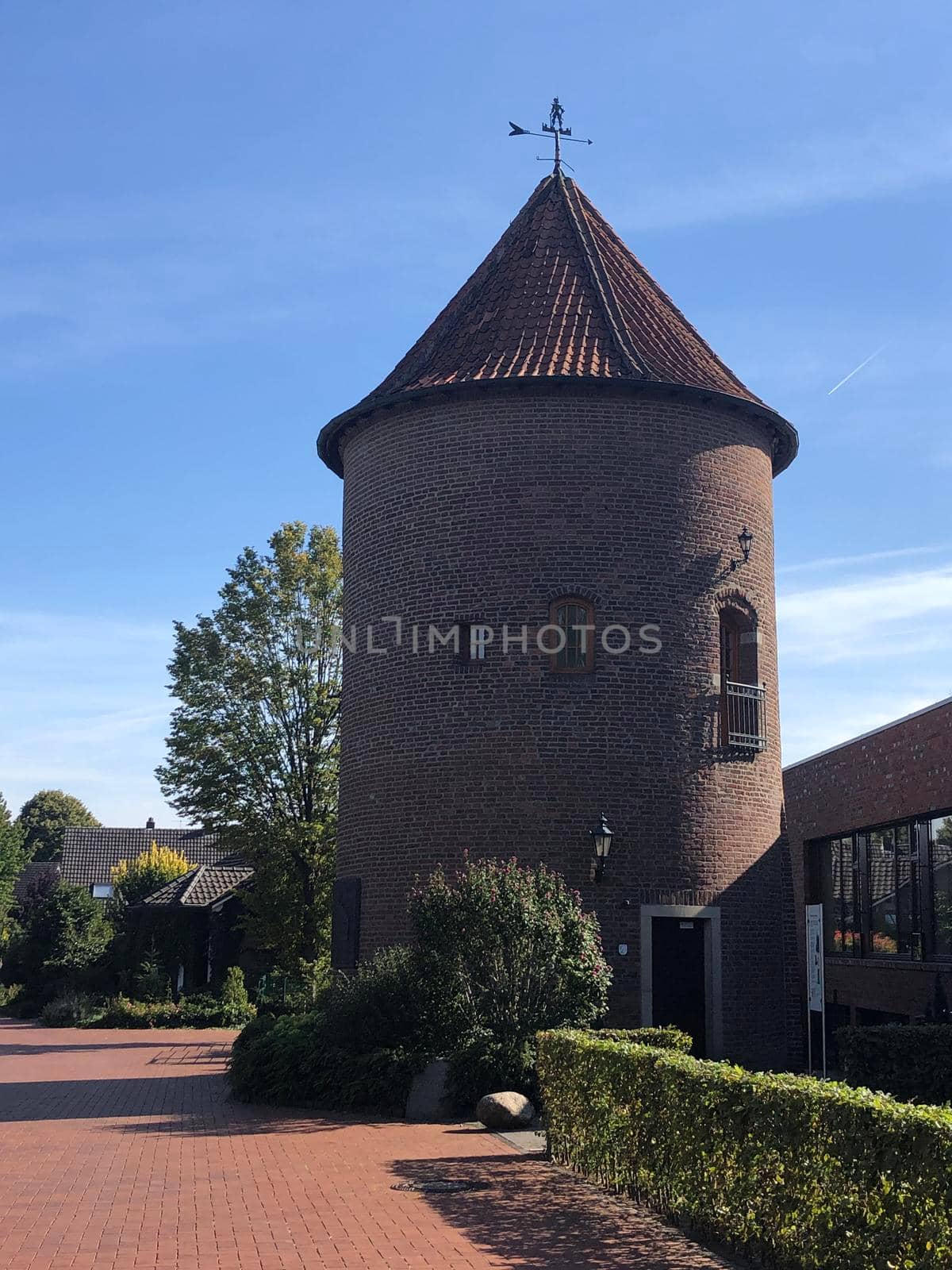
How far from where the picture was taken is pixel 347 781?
20.7 meters

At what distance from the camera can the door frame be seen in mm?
18125

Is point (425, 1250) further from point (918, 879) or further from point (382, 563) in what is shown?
point (918, 879)

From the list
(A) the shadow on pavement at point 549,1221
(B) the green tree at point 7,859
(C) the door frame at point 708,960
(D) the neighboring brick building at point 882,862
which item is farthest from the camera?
(B) the green tree at point 7,859

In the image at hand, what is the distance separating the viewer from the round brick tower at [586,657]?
1855 centimetres

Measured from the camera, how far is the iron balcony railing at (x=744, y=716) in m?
19.6

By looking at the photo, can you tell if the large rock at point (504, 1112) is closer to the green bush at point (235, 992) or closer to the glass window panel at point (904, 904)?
the glass window panel at point (904, 904)

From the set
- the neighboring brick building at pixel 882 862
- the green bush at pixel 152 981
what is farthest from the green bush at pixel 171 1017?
the neighboring brick building at pixel 882 862

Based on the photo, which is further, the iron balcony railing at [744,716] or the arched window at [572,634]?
the iron balcony railing at [744,716]

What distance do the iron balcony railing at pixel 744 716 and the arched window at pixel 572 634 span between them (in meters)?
2.37

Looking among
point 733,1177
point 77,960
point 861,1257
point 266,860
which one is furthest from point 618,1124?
point 77,960

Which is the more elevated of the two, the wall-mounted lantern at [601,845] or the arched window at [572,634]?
the arched window at [572,634]

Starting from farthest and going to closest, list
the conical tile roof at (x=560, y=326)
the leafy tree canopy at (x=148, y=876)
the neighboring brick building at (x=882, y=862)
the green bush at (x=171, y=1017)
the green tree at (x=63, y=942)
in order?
the leafy tree canopy at (x=148, y=876)
the green tree at (x=63, y=942)
the green bush at (x=171, y=1017)
the neighboring brick building at (x=882, y=862)
the conical tile roof at (x=560, y=326)

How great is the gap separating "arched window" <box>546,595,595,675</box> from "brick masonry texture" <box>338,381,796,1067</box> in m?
0.15

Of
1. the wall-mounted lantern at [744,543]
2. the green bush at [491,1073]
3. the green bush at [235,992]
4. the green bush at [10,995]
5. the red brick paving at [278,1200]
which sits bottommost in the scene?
the green bush at [10,995]
